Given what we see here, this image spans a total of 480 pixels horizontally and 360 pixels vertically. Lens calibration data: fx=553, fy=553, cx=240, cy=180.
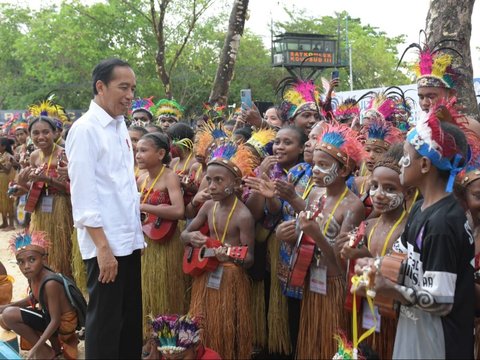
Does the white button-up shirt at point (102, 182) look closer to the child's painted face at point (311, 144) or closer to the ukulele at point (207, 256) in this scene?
the ukulele at point (207, 256)

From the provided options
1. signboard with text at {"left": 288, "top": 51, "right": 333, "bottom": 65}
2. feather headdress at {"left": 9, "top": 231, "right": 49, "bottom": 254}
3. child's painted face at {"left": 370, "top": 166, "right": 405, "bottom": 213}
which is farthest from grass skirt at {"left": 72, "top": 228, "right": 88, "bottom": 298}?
signboard with text at {"left": 288, "top": 51, "right": 333, "bottom": 65}

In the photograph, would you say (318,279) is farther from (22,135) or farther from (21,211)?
(22,135)

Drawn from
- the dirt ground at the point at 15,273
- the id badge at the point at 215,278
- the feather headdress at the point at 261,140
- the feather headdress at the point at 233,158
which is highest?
the feather headdress at the point at 261,140

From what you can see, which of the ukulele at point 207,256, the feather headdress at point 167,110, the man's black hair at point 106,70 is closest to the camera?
the man's black hair at point 106,70

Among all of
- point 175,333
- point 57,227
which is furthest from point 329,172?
point 57,227

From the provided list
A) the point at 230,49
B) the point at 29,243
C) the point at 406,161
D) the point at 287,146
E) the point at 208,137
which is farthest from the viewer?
the point at 230,49

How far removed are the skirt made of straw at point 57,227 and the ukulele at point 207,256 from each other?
2353 mm

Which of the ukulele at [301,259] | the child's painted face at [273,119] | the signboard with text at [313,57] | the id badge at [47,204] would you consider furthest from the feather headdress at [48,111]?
the signboard with text at [313,57]

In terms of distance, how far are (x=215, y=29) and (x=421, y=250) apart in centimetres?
2698

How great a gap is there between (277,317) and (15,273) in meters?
4.55

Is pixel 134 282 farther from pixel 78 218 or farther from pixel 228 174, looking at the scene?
pixel 228 174

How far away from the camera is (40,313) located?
14.7ft

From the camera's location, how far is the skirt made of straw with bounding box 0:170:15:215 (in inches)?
400

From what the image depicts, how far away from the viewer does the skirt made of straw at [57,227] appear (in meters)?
6.00
